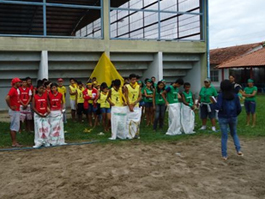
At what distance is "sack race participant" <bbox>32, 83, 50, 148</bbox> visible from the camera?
813cm

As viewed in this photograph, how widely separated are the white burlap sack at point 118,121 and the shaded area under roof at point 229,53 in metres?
26.7

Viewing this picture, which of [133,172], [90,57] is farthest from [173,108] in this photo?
[90,57]

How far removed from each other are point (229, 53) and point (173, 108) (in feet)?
93.0

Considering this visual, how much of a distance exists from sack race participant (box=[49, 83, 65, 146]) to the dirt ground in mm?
433

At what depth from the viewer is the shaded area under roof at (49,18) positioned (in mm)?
17544

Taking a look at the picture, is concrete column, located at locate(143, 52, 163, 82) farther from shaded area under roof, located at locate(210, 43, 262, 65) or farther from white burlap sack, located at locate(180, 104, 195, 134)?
shaded area under roof, located at locate(210, 43, 262, 65)

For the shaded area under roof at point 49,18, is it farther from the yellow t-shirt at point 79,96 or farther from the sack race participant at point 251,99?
the sack race participant at point 251,99

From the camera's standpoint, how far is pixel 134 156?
6.96m

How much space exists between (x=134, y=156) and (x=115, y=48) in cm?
911

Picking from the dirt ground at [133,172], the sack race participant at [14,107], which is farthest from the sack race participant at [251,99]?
the sack race participant at [14,107]

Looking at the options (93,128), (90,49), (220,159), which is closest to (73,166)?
(220,159)

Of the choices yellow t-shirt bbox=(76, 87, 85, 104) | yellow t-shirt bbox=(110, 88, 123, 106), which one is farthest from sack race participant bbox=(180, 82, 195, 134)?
yellow t-shirt bbox=(76, 87, 85, 104)

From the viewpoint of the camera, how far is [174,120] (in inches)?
379

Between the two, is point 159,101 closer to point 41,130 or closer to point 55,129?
point 55,129
